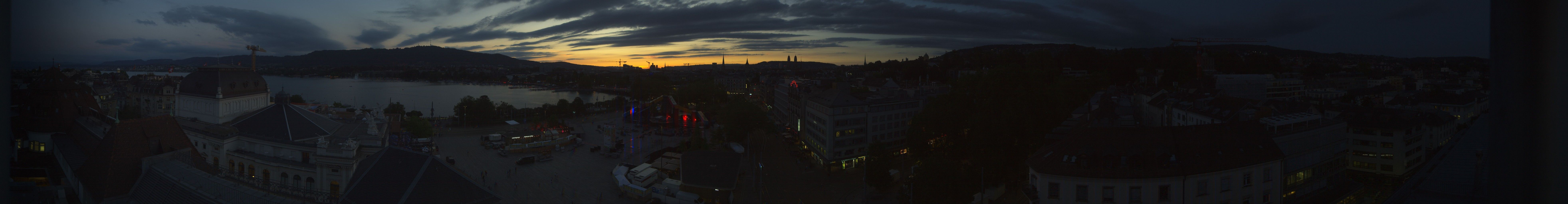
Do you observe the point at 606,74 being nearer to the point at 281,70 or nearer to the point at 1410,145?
the point at 281,70

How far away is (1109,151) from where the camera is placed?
2.45 m

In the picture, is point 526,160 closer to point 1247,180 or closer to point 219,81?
point 219,81

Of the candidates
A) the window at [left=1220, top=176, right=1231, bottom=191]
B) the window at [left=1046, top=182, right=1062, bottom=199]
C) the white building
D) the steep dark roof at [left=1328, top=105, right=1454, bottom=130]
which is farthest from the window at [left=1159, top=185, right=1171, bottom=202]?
the white building

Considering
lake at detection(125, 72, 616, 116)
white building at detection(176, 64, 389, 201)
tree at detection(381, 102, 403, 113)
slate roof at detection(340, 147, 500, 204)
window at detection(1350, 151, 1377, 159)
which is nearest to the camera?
slate roof at detection(340, 147, 500, 204)

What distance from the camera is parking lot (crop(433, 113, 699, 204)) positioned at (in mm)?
4312

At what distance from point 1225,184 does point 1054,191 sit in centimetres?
56

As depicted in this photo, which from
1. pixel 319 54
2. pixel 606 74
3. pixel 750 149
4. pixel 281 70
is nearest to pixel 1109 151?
pixel 319 54

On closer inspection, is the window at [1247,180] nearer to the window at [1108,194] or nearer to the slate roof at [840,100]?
the window at [1108,194]

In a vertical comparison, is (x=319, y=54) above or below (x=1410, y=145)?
above

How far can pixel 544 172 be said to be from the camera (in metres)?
5.49

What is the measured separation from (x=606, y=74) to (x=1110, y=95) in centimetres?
2234

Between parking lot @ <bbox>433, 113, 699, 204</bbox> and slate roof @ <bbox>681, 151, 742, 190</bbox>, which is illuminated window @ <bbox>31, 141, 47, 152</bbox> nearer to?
parking lot @ <bbox>433, 113, 699, 204</bbox>

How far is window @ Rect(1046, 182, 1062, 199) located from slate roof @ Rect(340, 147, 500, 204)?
2.18 m

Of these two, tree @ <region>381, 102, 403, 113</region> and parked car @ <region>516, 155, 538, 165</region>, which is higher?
tree @ <region>381, 102, 403, 113</region>
